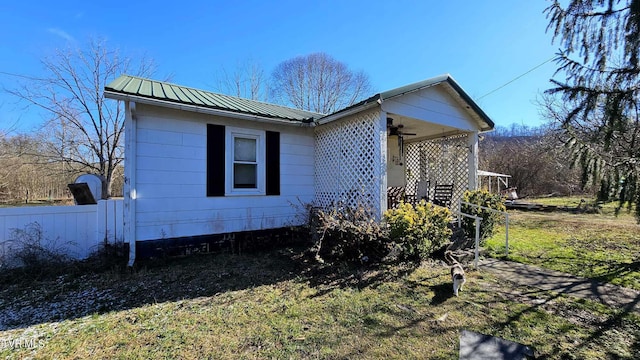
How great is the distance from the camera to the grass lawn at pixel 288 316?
102 inches

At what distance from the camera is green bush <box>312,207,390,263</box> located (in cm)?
489

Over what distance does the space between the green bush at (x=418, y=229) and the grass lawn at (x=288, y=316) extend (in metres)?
0.43

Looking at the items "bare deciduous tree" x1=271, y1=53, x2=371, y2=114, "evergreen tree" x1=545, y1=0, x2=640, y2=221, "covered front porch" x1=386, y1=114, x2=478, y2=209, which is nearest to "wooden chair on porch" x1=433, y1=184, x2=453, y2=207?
"covered front porch" x1=386, y1=114, x2=478, y2=209

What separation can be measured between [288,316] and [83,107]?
18.9 meters

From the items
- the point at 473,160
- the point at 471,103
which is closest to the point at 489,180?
the point at 473,160

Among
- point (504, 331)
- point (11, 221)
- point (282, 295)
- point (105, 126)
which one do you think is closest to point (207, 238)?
point (282, 295)

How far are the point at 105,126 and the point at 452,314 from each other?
19834 mm

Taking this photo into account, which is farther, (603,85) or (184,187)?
(184,187)

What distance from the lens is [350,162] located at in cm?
613

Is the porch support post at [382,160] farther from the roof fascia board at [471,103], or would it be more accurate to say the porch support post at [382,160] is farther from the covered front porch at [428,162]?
the roof fascia board at [471,103]

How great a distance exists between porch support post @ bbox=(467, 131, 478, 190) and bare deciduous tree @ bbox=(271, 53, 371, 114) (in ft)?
55.2

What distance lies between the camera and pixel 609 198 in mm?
3428

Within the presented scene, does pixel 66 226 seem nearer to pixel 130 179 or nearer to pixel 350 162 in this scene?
pixel 130 179

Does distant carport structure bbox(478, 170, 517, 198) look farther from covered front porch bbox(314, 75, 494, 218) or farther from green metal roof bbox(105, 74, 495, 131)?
green metal roof bbox(105, 74, 495, 131)
